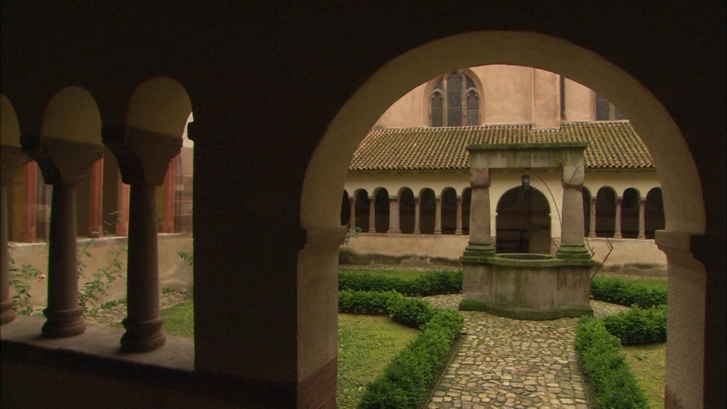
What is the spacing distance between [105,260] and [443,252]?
1204 cm

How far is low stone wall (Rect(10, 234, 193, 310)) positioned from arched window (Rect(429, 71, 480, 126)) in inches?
508

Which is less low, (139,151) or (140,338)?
(139,151)

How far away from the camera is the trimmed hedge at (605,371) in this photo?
15.2ft

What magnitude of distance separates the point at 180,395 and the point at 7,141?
2.75m

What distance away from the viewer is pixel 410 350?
6.54m

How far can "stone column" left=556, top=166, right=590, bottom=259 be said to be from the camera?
Result: 10562 millimetres

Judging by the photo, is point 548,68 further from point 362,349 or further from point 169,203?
point 169,203

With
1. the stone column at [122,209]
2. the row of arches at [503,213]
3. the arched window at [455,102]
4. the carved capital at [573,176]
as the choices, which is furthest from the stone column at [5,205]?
the arched window at [455,102]

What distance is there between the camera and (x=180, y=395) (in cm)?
318

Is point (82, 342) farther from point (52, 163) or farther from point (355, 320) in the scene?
point (355, 320)

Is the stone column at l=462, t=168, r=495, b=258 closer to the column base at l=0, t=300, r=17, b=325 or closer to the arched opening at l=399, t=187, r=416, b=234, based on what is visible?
the column base at l=0, t=300, r=17, b=325

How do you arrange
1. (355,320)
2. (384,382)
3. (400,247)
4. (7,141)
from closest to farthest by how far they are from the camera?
1. (7,141)
2. (384,382)
3. (355,320)
4. (400,247)

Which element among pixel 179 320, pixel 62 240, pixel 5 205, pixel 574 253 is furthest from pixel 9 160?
pixel 574 253

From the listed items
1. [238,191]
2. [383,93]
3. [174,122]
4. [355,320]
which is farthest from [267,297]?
[355,320]
